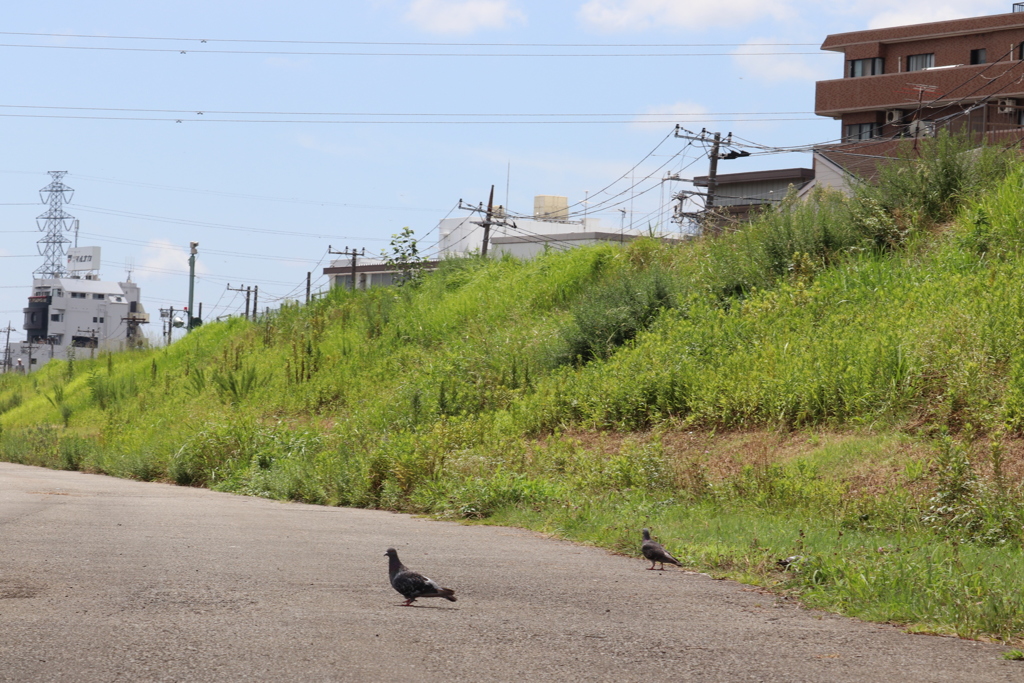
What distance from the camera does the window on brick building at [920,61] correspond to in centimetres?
5372

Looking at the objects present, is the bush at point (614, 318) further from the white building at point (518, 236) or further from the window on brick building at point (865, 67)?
the window on brick building at point (865, 67)

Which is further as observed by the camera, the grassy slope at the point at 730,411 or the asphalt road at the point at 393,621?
the grassy slope at the point at 730,411

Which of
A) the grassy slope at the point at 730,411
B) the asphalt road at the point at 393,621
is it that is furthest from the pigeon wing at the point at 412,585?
the grassy slope at the point at 730,411

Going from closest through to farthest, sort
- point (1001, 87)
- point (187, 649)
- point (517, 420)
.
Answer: point (187, 649) < point (517, 420) < point (1001, 87)

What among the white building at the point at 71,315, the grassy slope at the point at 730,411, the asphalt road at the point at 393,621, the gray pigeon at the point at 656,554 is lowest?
the asphalt road at the point at 393,621

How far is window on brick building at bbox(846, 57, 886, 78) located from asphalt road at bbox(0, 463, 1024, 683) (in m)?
51.7

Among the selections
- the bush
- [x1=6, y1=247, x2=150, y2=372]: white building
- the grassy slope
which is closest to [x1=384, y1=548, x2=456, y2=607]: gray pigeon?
the grassy slope

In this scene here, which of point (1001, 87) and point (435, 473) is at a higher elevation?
point (1001, 87)

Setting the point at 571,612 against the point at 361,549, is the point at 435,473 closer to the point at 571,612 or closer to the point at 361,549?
the point at 361,549

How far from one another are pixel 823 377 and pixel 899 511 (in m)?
3.94

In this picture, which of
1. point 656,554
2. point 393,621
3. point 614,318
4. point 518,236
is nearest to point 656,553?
point 656,554

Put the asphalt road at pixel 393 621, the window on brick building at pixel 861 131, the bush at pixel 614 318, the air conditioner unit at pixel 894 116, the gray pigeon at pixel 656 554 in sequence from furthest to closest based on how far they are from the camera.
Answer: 1. the window on brick building at pixel 861 131
2. the air conditioner unit at pixel 894 116
3. the bush at pixel 614 318
4. the gray pigeon at pixel 656 554
5. the asphalt road at pixel 393 621

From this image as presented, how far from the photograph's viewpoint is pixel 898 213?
1947cm

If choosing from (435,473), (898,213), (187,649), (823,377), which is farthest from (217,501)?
(898,213)
